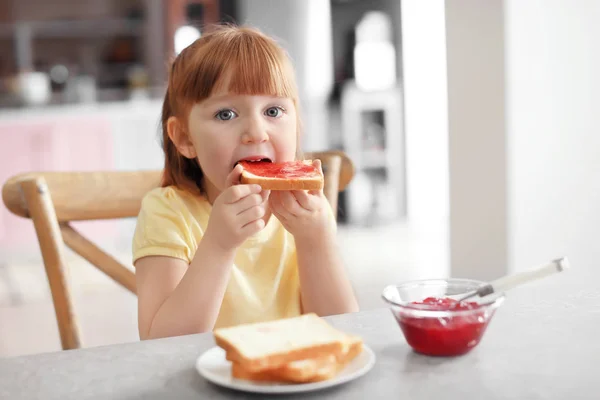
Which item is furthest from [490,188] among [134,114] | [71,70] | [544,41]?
[71,70]

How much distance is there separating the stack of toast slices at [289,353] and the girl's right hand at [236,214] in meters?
0.29

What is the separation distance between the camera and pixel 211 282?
103 cm

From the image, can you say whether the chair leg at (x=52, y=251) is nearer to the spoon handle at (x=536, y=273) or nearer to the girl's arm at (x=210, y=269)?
the girl's arm at (x=210, y=269)

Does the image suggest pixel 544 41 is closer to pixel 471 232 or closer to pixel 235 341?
pixel 471 232

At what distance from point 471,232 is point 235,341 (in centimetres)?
166

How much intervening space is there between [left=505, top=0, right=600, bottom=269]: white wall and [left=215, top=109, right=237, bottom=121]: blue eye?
122 centimetres

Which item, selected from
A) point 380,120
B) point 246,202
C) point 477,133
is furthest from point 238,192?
point 380,120

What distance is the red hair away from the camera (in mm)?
1145

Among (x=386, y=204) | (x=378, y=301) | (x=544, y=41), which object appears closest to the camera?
(x=544, y=41)

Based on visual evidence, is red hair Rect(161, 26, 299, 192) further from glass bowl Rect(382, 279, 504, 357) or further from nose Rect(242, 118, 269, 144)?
glass bowl Rect(382, 279, 504, 357)

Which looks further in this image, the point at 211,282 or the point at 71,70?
the point at 71,70

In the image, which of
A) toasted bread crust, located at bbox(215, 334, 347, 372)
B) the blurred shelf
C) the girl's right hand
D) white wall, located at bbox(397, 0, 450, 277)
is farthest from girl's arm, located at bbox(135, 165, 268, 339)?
the blurred shelf

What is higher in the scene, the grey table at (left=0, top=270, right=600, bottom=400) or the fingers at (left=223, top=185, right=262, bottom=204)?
the fingers at (left=223, top=185, right=262, bottom=204)

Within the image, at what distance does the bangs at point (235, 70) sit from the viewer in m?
1.14
